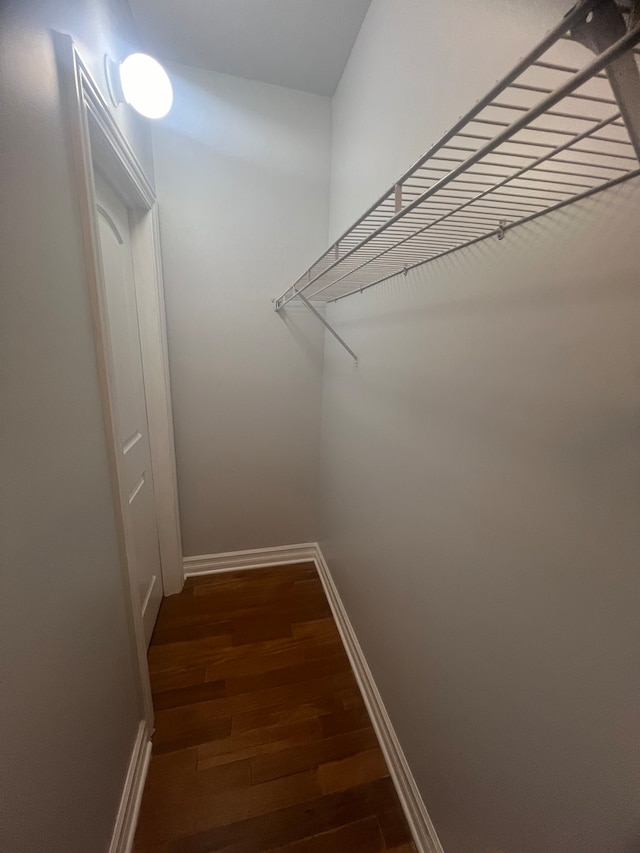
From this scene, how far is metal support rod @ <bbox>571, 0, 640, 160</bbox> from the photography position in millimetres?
274

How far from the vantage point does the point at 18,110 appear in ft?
1.85

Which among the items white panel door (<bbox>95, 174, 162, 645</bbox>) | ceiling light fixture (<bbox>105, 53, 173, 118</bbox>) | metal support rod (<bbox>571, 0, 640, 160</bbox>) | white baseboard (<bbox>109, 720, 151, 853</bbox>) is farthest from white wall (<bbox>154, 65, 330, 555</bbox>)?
metal support rod (<bbox>571, 0, 640, 160</bbox>)

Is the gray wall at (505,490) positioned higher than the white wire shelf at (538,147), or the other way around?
the white wire shelf at (538,147)

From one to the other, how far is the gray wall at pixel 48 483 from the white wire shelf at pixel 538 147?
2.02ft

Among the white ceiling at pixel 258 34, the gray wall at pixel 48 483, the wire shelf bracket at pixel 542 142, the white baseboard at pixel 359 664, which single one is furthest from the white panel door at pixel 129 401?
the wire shelf bracket at pixel 542 142

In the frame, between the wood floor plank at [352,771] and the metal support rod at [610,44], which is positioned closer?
the metal support rod at [610,44]

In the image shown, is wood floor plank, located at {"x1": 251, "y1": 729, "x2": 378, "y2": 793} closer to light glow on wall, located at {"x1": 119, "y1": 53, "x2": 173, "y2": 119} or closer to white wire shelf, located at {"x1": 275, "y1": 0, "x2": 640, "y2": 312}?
white wire shelf, located at {"x1": 275, "y1": 0, "x2": 640, "y2": 312}

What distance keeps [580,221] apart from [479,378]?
32 cm

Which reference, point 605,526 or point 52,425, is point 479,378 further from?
point 52,425

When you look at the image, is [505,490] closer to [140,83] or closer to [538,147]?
[538,147]

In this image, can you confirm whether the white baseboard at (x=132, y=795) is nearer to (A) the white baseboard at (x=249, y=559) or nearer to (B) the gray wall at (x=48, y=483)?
(B) the gray wall at (x=48, y=483)

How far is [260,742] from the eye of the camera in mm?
1274

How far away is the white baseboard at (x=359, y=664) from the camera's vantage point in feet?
3.40

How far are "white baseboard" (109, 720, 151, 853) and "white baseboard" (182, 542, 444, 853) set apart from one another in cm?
86
